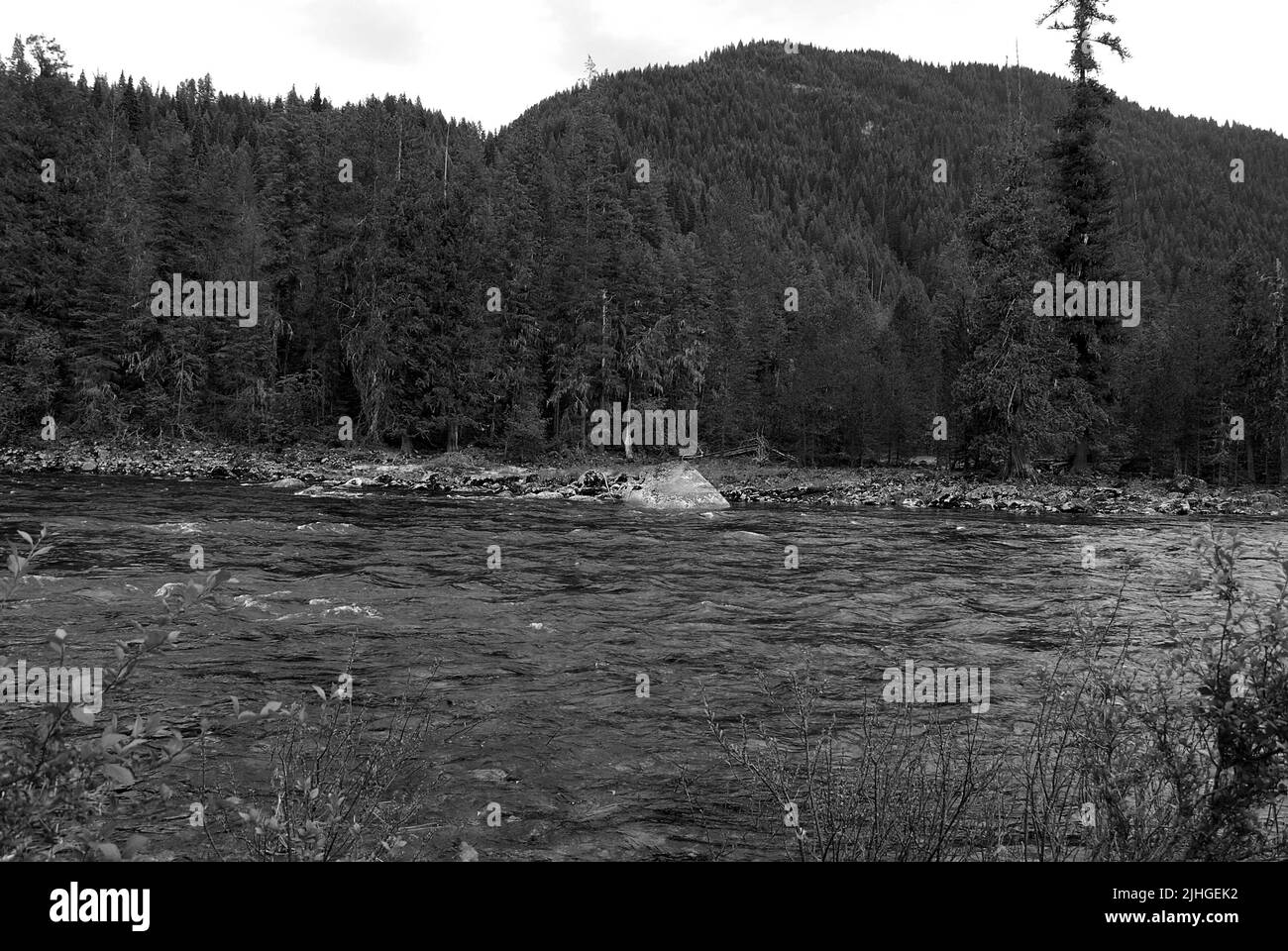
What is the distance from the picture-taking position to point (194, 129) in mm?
108688

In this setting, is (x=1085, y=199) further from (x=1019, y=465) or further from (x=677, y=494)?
(x=677, y=494)

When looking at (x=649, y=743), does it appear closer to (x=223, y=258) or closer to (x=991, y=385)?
(x=991, y=385)

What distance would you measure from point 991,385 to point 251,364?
37971 millimetres

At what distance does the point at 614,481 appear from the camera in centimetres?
3391

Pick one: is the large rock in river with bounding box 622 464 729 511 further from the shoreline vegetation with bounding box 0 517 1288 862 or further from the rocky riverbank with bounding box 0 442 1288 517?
the shoreline vegetation with bounding box 0 517 1288 862

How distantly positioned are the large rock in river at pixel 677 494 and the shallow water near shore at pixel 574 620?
614cm

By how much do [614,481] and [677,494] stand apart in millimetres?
5450

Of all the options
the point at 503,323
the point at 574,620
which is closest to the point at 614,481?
the point at 503,323

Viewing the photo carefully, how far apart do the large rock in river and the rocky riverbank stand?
0.27ft

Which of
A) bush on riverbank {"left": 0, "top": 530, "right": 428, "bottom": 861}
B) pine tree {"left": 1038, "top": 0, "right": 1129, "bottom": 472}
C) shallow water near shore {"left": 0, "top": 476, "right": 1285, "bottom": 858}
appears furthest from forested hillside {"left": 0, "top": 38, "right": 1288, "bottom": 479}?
bush on riverbank {"left": 0, "top": 530, "right": 428, "bottom": 861}

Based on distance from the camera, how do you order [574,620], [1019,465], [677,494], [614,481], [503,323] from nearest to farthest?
[574,620]
[677,494]
[614,481]
[1019,465]
[503,323]

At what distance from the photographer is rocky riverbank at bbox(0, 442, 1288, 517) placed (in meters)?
30.4

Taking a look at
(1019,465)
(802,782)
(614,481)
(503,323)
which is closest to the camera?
(802,782)
